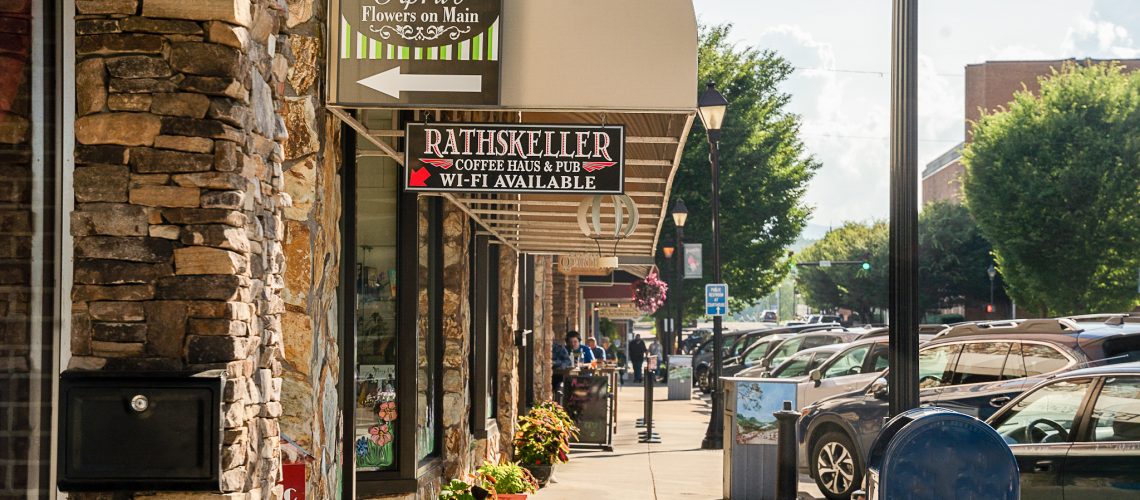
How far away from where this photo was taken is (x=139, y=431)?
13.2ft

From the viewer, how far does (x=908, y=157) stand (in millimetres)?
6258

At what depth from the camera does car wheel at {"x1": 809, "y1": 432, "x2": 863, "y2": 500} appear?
12930mm

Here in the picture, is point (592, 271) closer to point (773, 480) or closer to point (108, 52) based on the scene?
point (773, 480)

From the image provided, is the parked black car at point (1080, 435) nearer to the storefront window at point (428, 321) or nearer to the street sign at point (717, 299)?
the storefront window at point (428, 321)

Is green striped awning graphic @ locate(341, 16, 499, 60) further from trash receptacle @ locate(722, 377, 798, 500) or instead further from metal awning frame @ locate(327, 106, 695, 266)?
trash receptacle @ locate(722, 377, 798, 500)

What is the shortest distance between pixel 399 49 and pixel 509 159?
2.56ft

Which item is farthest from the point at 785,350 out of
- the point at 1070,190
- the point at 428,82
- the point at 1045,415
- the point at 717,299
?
the point at 428,82

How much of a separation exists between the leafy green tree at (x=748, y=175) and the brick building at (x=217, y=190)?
30.2 m

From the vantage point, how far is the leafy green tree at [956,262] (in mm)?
59719

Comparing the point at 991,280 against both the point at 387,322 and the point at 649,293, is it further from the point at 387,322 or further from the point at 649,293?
the point at 387,322

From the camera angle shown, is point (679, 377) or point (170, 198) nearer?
point (170, 198)

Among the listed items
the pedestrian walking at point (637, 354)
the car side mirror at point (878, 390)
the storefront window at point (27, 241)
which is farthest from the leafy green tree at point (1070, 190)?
the storefront window at point (27, 241)

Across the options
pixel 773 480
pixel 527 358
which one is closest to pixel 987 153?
pixel 527 358

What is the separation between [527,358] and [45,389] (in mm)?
12916
